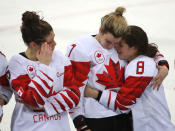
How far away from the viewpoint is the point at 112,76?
185 centimetres

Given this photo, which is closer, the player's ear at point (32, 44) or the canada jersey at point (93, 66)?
the player's ear at point (32, 44)

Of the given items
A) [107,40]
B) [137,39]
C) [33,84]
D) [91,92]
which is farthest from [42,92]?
[137,39]

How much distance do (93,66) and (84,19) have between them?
3462 millimetres

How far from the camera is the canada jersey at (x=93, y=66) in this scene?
5.94ft

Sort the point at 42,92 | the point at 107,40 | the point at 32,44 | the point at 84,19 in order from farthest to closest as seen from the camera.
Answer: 1. the point at 84,19
2. the point at 107,40
3. the point at 32,44
4. the point at 42,92

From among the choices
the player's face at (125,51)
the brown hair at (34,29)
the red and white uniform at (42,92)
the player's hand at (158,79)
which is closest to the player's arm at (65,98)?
the red and white uniform at (42,92)

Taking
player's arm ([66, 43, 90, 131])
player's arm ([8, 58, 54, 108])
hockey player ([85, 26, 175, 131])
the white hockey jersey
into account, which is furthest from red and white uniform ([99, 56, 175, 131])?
the white hockey jersey

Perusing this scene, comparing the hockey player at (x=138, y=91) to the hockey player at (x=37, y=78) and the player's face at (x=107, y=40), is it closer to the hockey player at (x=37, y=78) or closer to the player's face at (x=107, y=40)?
the player's face at (x=107, y=40)

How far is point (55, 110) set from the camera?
5.46 feet

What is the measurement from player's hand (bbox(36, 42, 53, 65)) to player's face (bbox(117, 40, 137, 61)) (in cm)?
46

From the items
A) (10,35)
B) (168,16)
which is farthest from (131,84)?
(168,16)

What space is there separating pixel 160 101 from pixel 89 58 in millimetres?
505

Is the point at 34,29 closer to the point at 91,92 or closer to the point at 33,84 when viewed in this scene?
the point at 33,84

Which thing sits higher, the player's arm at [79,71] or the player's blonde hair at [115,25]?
the player's blonde hair at [115,25]
